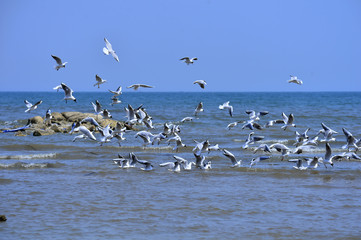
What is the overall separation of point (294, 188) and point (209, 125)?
778 inches

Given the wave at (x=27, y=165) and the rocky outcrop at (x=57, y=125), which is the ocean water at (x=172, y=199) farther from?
the rocky outcrop at (x=57, y=125)

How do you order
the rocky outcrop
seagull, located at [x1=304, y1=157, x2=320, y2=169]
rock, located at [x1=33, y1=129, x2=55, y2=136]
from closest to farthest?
seagull, located at [x1=304, y1=157, x2=320, y2=169], rock, located at [x1=33, y1=129, x2=55, y2=136], the rocky outcrop

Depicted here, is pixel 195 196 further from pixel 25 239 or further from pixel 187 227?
pixel 25 239

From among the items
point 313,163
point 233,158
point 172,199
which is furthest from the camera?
point 233,158

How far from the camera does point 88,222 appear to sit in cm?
971

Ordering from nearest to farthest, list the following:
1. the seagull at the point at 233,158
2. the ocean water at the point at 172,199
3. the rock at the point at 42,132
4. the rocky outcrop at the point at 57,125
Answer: the ocean water at the point at 172,199, the seagull at the point at 233,158, the rock at the point at 42,132, the rocky outcrop at the point at 57,125

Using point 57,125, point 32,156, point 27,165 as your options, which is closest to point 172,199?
point 27,165

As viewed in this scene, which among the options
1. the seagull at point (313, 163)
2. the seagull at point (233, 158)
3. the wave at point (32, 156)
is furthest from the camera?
the wave at point (32, 156)

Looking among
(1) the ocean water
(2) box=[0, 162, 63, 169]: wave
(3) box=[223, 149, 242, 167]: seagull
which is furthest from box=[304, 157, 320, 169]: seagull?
(2) box=[0, 162, 63, 169]: wave

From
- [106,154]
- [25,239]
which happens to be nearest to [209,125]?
[106,154]

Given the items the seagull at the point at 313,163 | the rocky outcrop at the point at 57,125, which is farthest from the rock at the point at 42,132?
the seagull at the point at 313,163
